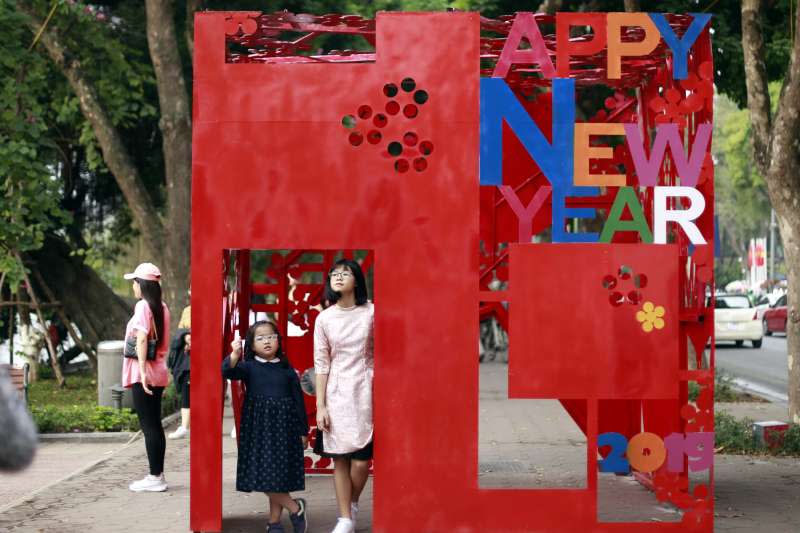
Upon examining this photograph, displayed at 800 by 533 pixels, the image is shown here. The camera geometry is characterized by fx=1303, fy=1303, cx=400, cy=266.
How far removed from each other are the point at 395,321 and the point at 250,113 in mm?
1619

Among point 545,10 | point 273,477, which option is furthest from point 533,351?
point 545,10

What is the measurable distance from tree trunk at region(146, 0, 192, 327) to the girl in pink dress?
399 inches

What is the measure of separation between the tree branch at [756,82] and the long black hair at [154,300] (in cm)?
633

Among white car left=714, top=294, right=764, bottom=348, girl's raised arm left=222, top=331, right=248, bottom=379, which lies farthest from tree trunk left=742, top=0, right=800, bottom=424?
white car left=714, top=294, right=764, bottom=348

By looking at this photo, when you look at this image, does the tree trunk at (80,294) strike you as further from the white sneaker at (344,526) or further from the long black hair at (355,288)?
the white sneaker at (344,526)

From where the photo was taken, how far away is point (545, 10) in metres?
17.9

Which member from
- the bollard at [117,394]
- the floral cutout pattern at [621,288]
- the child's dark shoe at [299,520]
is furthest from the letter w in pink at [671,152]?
the bollard at [117,394]

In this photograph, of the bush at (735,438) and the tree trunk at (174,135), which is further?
the tree trunk at (174,135)

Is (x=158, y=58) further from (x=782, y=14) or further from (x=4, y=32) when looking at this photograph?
(x=782, y=14)

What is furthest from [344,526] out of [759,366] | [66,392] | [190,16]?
[759,366]

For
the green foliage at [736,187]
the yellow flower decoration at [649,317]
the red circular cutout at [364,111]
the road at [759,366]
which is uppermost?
the green foliage at [736,187]

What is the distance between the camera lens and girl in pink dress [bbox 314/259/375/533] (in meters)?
8.23

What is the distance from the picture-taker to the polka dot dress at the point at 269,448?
8.20m

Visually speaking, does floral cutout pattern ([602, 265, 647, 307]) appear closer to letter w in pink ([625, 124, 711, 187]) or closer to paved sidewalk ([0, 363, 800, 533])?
letter w in pink ([625, 124, 711, 187])
